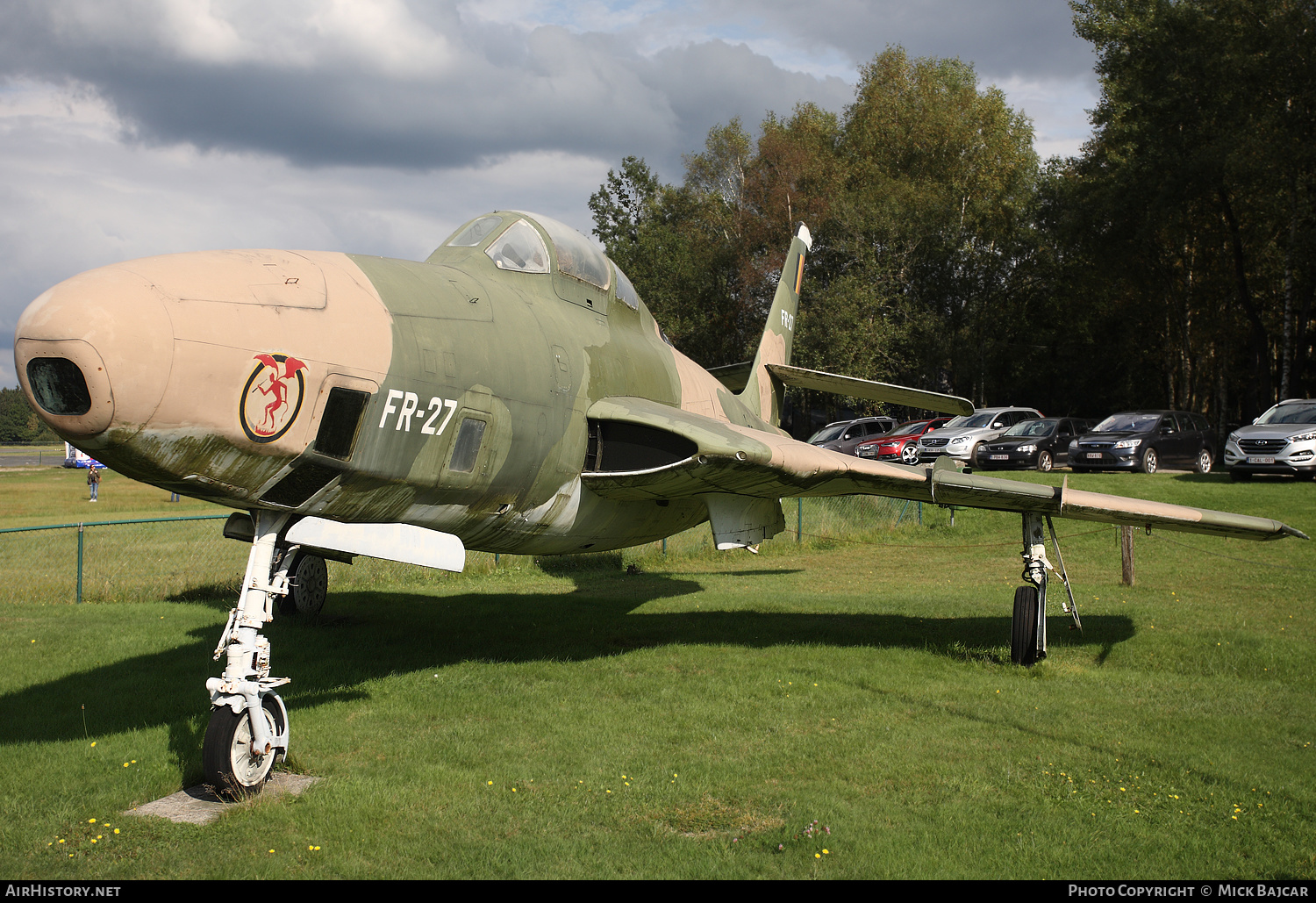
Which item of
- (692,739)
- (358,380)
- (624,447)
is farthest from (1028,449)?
(358,380)

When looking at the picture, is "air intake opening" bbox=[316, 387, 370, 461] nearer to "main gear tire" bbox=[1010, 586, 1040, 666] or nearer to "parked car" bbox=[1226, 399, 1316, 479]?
"main gear tire" bbox=[1010, 586, 1040, 666]

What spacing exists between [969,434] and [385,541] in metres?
27.0

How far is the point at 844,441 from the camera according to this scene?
32.4 m

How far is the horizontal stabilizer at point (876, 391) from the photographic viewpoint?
10.7 metres

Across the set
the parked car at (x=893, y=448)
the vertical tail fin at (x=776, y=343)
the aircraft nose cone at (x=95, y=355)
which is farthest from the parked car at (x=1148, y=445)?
the aircraft nose cone at (x=95, y=355)

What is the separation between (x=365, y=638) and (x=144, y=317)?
22.2 feet

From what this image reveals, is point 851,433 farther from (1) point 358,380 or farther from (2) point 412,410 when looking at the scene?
(1) point 358,380

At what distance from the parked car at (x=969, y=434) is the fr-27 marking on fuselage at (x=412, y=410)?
2482cm

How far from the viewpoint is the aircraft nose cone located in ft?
14.0

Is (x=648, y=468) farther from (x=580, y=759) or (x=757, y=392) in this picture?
(x=757, y=392)

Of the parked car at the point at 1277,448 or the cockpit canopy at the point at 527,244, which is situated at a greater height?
the cockpit canopy at the point at 527,244

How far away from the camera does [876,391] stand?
37.4 feet

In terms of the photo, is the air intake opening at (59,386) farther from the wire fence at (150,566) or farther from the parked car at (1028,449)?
the parked car at (1028,449)
